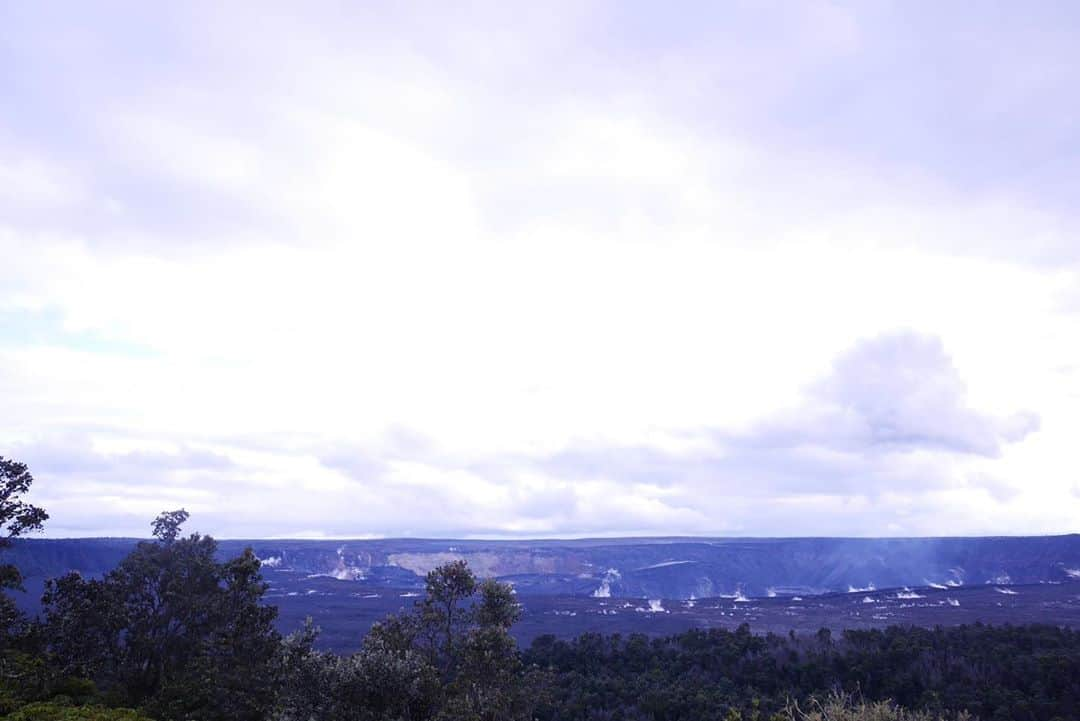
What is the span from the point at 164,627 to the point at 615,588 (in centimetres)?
16288

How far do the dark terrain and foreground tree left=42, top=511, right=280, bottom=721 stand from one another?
3.76 m

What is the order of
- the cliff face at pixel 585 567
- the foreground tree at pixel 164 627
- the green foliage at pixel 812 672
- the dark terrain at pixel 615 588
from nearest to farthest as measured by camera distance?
the foreground tree at pixel 164 627 < the green foliage at pixel 812 672 < the dark terrain at pixel 615 588 < the cliff face at pixel 585 567

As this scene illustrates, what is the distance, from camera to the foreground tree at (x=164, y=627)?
86.9 ft

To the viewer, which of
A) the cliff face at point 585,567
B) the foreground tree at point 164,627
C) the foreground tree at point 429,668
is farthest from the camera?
the cliff face at point 585,567

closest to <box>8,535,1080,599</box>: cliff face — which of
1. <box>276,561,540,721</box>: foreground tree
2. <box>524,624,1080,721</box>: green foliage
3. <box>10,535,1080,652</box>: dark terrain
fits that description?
<box>10,535,1080,652</box>: dark terrain

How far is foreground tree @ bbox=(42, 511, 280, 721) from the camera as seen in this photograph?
26.5 meters

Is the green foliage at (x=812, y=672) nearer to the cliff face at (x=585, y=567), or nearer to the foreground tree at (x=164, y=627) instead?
the foreground tree at (x=164, y=627)

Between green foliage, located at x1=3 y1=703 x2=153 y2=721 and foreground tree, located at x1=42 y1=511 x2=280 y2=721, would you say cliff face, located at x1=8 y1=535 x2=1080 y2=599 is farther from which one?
green foliage, located at x1=3 y1=703 x2=153 y2=721

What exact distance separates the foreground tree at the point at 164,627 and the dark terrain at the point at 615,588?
3.76 meters

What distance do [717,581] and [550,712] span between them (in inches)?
6111

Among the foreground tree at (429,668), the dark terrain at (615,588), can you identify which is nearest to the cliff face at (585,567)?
the dark terrain at (615,588)

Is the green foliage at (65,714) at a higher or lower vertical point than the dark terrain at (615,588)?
higher

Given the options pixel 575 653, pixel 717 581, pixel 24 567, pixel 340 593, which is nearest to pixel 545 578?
pixel 717 581

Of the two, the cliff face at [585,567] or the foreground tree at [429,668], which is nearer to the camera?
the foreground tree at [429,668]
